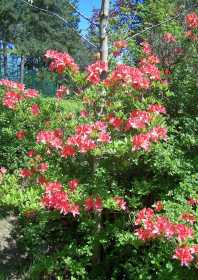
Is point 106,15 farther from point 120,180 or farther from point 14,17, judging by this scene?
point 14,17

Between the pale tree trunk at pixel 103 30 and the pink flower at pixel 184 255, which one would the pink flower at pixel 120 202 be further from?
the pale tree trunk at pixel 103 30

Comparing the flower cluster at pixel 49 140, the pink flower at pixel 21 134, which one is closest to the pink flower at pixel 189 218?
the flower cluster at pixel 49 140

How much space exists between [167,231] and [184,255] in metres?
0.21

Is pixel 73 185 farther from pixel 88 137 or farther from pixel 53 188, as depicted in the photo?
pixel 88 137

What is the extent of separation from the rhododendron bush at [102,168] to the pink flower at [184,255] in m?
0.24

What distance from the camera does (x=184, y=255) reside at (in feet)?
10.5

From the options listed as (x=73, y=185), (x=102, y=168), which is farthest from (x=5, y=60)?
(x=73, y=185)

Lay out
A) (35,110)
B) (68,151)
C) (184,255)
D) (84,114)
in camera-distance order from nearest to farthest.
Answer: (184,255) → (68,151) → (84,114) → (35,110)

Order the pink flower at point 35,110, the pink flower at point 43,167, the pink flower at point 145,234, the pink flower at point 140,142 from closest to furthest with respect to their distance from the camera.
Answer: the pink flower at point 145,234
the pink flower at point 140,142
the pink flower at point 43,167
the pink flower at point 35,110

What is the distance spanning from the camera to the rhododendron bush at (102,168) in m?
3.97

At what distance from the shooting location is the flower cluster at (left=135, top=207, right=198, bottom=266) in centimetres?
322

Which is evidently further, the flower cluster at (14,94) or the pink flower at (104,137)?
the flower cluster at (14,94)

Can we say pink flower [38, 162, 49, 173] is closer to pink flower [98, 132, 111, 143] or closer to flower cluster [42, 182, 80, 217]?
flower cluster [42, 182, 80, 217]

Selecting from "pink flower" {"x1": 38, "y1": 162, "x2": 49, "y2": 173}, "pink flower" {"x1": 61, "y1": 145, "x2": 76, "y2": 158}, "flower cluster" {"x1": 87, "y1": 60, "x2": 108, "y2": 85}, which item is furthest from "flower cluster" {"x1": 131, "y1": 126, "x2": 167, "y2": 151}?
"pink flower" {"x1": 38, "y1": 162, "x2": 49, "y2": 173}
